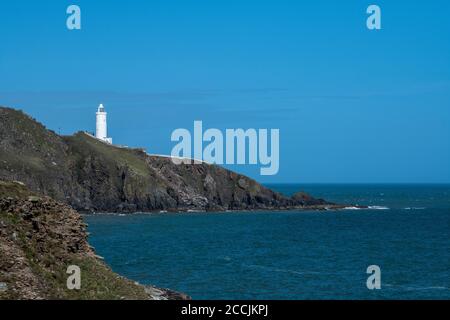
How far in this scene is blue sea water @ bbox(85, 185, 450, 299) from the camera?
53.9 metres

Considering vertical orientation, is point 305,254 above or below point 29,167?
below

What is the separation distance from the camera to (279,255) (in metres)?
76.6

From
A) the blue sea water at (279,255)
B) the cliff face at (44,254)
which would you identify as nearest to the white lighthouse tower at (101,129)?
the blue sea water at (279,255)

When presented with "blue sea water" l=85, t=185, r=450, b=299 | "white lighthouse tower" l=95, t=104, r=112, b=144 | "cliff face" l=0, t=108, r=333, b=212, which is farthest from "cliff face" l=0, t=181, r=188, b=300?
"white lighthouse tower" l=95, t=104, r=112, b=144

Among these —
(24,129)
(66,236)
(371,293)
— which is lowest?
(371,293)

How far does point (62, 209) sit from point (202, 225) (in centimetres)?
8699

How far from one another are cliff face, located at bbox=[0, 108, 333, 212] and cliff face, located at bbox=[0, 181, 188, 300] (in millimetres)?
105215

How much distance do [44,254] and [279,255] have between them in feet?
160

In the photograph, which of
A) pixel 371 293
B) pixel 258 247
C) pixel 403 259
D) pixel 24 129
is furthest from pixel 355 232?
pixel 24 129

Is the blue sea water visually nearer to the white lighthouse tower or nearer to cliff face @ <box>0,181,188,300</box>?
cliff face @ <box>0,181,188,300</box>

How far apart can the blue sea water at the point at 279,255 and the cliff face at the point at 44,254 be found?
62.4 ft

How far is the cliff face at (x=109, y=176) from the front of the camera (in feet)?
483

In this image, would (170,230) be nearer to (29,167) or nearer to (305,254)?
(305,254)

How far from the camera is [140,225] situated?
116m
